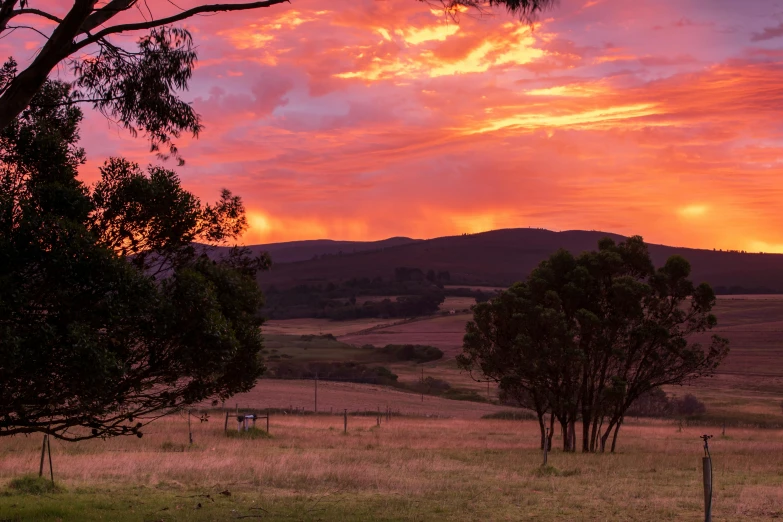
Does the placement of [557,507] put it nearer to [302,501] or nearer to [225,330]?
[302,501]

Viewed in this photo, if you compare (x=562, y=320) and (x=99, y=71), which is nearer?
(x=99, y=71)

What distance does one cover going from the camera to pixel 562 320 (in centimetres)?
3669

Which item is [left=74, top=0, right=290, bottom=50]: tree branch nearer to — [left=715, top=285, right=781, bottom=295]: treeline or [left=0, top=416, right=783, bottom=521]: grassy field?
[left=0, top=416, right=783, bottom=521]: grassy field

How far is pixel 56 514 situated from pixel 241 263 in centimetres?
585

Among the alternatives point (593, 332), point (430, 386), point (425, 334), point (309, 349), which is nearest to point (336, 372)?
point (430, 386)

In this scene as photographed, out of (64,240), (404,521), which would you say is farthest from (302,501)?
(64,240)

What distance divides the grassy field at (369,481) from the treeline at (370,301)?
130442 millimetres

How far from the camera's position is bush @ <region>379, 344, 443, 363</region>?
115688 mm

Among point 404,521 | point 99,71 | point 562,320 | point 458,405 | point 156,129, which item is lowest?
point 458,405

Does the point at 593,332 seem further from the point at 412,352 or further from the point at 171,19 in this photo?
the point at 412,352

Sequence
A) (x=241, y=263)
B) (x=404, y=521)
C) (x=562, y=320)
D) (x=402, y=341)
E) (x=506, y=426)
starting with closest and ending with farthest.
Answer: (x=241, y=263)
(x=404, y=521)
(x=562, y=320)
(x=506, y=426)
(x=402, y=341)

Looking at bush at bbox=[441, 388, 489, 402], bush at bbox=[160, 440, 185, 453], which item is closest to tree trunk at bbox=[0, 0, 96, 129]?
bush at bbox=[160, 440, 185, 453]

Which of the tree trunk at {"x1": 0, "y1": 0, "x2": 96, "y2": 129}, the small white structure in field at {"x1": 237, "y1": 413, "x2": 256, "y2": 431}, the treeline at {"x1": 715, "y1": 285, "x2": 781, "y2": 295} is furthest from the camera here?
the treeline at {"x1": 715, "y1": 285, "x2": 781, "y2": 295}

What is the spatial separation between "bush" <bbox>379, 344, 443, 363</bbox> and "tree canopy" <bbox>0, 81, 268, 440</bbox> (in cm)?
10118
